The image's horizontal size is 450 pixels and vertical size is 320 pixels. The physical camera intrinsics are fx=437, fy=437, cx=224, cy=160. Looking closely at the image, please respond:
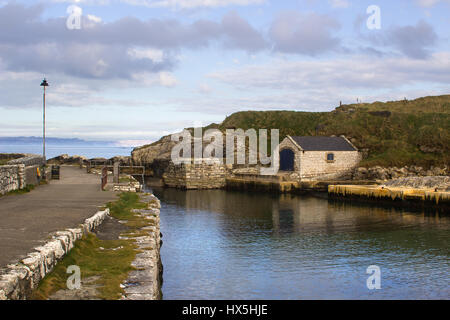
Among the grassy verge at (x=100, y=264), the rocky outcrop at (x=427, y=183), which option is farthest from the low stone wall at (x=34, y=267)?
the rocky outcrop at (x=427, y=183)

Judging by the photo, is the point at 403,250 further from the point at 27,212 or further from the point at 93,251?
the point at 27,212

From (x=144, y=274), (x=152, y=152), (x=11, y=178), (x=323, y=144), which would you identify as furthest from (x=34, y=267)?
(x=152, y=152)

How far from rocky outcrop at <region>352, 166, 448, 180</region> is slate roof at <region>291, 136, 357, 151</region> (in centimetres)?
437

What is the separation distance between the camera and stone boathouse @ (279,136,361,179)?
4871 centimetres

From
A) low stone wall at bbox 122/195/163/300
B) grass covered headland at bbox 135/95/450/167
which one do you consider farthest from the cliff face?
low stone wall at bbox 122/195/163/300

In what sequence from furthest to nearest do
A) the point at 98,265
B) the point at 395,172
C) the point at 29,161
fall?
the point at 395,172, the point at 29,161, the point at 98,265

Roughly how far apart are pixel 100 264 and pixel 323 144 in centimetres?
4408

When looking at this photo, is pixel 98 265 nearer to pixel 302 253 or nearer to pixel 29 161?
pixel 302 253

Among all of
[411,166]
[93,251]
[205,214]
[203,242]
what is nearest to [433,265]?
[203,242]

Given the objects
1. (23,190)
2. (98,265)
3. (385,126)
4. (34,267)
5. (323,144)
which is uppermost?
(385,126)

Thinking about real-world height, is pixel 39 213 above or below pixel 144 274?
above

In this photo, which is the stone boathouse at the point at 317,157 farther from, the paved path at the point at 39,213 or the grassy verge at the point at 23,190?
the grassy verge at the point at 23,190

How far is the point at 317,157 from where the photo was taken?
49375 mm

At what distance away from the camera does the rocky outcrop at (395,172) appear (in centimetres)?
4697
